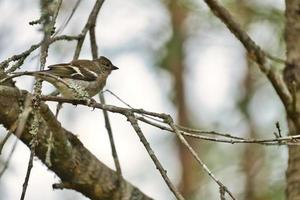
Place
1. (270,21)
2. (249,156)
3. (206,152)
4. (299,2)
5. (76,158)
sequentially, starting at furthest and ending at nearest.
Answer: (206,152) < (249,156) < (270,21) < (299,2) < (76,158)

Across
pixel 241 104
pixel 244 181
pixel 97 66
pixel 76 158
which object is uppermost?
pixel 241 104

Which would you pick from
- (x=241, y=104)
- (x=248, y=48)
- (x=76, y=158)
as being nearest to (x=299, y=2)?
(x=248, y=48)

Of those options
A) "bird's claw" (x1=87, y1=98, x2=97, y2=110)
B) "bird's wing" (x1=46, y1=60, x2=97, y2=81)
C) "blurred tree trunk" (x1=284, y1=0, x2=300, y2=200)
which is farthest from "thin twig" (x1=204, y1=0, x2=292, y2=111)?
"bird's wing" (x1=46, y1=60, x2=97, y2=81)

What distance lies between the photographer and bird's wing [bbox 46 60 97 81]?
430cm

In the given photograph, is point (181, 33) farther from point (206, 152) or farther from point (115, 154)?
point (115, 154)

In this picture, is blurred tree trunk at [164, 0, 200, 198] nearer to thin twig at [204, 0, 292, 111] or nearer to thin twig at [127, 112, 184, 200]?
thin twig at [204, 0, 292, 111]

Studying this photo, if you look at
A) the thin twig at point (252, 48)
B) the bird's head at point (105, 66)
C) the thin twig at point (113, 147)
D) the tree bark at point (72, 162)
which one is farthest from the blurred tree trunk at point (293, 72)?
the bird's head at point (105, 66)

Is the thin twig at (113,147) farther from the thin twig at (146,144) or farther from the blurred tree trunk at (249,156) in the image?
the blurred tree trunk at (249,156)

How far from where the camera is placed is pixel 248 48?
141 inches

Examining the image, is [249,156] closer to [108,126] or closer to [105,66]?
[105,66]

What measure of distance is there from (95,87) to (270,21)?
1.94 metres

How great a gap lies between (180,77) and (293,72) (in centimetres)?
430

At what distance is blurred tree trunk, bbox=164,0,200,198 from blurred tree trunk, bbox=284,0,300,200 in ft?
10.2

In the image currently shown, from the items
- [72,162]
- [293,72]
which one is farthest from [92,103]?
[293,72]
